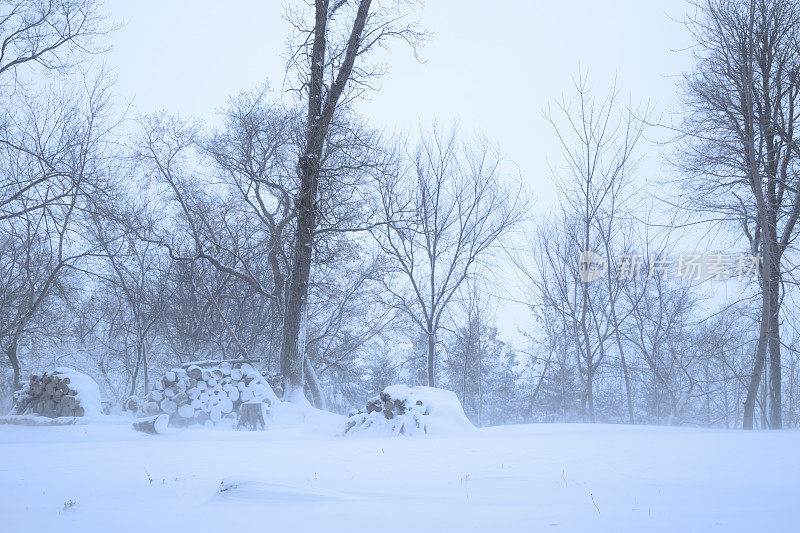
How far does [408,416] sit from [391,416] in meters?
0.36

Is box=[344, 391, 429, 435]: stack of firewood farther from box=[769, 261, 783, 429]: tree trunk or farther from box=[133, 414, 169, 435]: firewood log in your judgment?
box=[769, 261, 783, 429]: tree trunk

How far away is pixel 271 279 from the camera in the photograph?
19.5m

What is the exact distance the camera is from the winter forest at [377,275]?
13.0 feet

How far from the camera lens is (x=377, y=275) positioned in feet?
56.7

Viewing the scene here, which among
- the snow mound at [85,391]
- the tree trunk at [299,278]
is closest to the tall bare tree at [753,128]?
the tree trunk at [299,278]

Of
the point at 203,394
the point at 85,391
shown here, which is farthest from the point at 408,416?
the point at 85,391

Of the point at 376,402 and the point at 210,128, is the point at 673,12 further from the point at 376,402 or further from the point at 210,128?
the point at 210,128

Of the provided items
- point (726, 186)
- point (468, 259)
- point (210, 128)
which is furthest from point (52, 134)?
point (726, 186)

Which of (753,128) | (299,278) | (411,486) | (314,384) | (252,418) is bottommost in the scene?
(252,418)

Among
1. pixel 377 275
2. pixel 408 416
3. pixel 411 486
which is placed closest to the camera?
pixel 411 486

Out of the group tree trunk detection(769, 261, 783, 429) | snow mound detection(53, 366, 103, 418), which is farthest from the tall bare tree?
snow mound detection(53, 366, 103, 418)

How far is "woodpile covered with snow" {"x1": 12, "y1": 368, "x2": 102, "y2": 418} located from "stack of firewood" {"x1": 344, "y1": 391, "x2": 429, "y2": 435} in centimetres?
521

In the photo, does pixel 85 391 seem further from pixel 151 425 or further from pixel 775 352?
pixel 775 352

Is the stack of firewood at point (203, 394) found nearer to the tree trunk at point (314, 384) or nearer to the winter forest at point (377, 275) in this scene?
the winter forest at point (377, 275)
